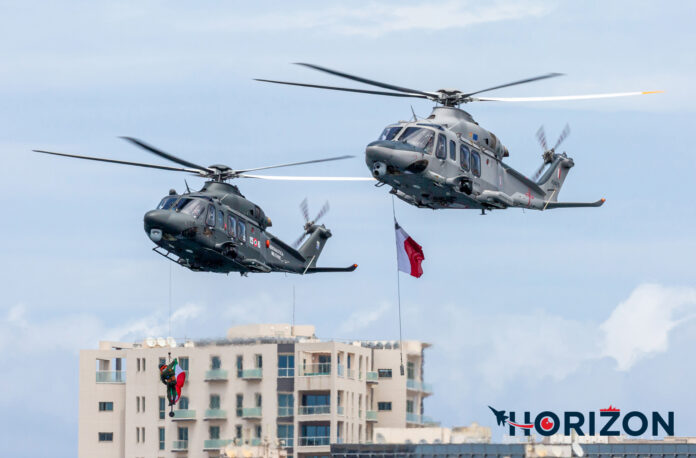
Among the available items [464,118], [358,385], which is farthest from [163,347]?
[464,118]

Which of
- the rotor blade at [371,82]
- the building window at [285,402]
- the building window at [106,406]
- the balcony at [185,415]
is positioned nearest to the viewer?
the rotor blade at [371,82]

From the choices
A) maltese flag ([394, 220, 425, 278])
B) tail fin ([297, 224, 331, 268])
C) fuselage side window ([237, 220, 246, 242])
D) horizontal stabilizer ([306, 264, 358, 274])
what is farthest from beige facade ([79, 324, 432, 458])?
fuselage side window ([237, 220, 246, 242])

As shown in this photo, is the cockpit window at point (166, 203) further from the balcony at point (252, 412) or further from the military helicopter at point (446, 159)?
the balcony at point (252, 412)

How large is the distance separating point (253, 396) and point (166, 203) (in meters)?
90.3

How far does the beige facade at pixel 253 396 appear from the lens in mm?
183750

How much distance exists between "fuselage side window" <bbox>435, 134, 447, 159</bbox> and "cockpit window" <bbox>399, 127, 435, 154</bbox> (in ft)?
1.03

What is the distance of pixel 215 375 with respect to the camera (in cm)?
18725

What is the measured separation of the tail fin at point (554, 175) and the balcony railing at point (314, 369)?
3435 inches

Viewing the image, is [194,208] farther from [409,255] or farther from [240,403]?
[240,403]

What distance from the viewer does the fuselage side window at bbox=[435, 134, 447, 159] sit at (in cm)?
8675

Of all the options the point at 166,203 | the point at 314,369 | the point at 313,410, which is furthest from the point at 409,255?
the point at 314,369

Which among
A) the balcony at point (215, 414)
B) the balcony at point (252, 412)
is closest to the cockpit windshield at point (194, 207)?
the balcony at point (252, 412)

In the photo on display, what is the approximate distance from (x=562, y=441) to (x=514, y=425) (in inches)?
227

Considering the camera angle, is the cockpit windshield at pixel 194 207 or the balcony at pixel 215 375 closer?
the cockpit windshield at pixel 194 207
